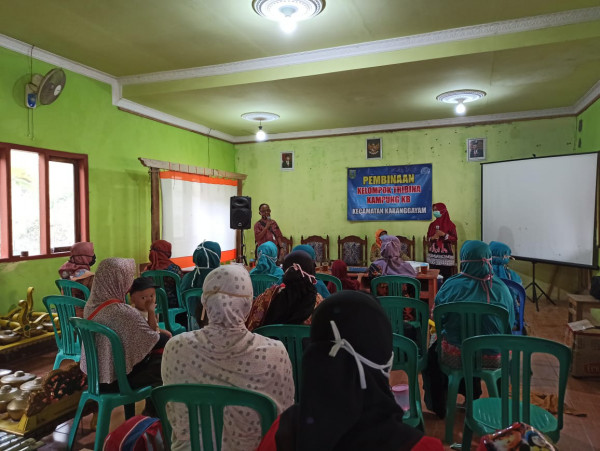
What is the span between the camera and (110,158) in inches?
207

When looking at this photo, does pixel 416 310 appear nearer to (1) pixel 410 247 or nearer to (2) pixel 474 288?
(2) pixel 474 288

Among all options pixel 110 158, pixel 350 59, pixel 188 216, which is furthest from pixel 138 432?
pixel 188 216

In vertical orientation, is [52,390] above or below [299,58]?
below

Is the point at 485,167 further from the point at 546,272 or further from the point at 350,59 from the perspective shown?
the point at 350,59

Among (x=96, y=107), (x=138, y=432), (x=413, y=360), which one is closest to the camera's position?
(x=138, y=432)

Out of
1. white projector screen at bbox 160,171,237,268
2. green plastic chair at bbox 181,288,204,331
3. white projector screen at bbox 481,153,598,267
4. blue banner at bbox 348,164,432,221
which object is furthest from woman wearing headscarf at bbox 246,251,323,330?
blue banner at bbox 348,164,432,221

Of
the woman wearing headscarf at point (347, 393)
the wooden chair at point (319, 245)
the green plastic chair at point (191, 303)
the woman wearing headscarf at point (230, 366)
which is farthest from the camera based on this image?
the wooden chair at point (319, 245)

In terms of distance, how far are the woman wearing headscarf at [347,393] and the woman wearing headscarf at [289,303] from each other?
126 centimetres

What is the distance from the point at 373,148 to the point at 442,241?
206cm

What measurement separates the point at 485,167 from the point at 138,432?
639 centimetres

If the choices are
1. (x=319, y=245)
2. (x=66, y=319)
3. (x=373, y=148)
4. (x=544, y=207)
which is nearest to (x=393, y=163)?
(x=373, y=148)

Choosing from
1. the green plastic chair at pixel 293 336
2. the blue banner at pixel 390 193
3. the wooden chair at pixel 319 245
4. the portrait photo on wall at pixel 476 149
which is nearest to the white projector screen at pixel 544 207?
the portrait photo on wall at pixel 476 149

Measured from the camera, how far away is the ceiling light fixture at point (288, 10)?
3219mm

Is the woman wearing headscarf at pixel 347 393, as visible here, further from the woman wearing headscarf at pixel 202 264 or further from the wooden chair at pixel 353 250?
the wooden chair at pixel 353 250
